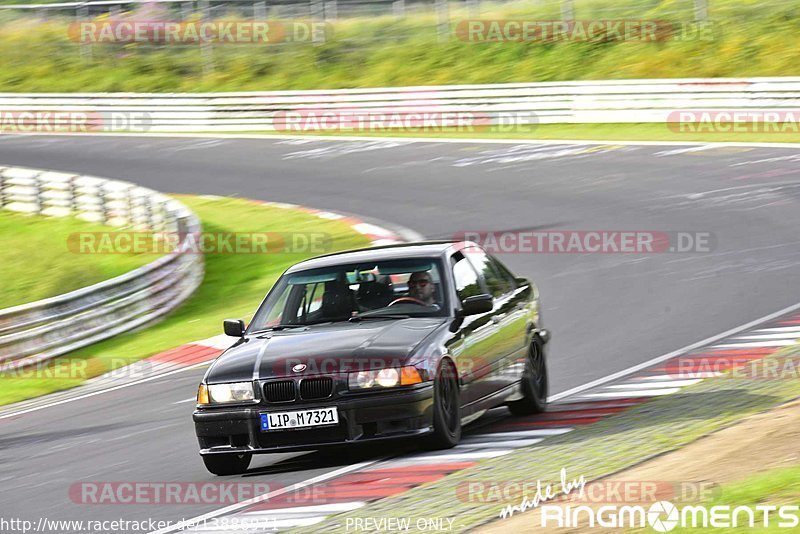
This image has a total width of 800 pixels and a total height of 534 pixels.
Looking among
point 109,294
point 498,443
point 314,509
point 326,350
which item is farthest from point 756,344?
point 109,294

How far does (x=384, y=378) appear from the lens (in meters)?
8.08

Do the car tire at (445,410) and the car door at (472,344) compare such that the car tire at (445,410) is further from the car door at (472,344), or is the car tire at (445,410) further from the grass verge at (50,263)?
the grass verge at (50,263)

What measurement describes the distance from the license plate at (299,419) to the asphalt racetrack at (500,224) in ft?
1.11

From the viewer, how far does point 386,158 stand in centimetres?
2759

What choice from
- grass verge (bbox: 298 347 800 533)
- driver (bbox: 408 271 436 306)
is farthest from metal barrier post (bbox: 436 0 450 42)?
driver (bbox: 408 271 436 306)

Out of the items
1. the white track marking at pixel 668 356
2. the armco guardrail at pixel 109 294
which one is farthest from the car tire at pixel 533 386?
the armco guardrail at pixel 109 294

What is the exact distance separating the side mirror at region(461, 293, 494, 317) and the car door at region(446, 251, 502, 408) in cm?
11

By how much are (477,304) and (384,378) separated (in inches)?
40.7

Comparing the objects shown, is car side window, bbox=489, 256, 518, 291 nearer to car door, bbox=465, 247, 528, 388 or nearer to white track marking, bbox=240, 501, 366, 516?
car door, bbox=465, 247, 528, 388

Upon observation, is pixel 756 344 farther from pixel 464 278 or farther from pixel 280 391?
pixel 280 391

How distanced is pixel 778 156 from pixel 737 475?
17.4m

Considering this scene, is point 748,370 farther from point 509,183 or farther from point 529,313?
point 509,183

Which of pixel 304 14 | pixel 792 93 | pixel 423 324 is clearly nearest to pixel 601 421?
pixel 423 324

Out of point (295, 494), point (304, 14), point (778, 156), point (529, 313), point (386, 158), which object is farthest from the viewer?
point (304, 14)
